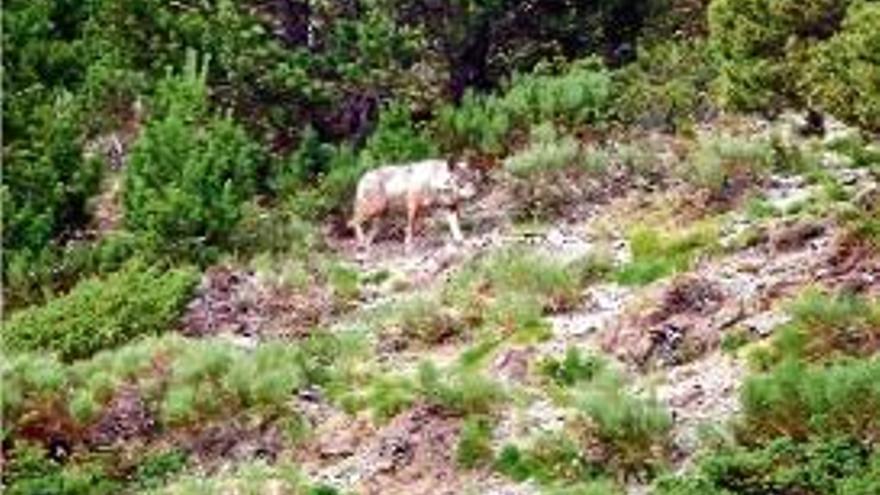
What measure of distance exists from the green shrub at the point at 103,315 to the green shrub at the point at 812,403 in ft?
24.2

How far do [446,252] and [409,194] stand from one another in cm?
127

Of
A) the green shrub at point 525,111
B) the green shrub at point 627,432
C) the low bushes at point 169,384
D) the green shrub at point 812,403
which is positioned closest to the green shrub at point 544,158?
the green shrub at point 525,111

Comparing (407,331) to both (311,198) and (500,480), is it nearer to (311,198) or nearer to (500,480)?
(500,480)

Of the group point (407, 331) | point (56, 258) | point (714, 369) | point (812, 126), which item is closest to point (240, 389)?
point (407, 331)

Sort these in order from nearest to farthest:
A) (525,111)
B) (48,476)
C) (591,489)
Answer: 1. (591,489)
2. (48,476)
3. (525,111)

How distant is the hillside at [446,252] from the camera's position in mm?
14297

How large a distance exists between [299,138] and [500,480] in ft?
37.9

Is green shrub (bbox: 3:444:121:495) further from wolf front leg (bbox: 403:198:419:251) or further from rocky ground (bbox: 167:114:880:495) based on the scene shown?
wolf front leg (bbox: 403:198:419:251)

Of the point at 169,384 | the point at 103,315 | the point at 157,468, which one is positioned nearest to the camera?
the point at 157,468

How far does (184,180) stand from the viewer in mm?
20578

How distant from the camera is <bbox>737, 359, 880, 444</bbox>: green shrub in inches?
498

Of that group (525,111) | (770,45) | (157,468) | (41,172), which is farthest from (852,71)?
(41,172)

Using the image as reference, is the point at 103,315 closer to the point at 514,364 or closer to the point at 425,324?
the point at 425,324

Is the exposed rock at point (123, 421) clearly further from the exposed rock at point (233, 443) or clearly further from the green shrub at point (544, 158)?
the green shrub at point (544, 158)
